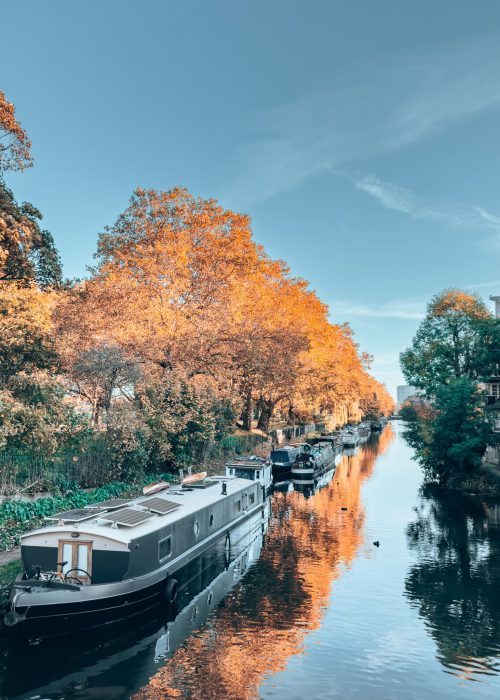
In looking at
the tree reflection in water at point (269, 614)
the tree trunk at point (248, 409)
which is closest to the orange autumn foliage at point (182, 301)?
the tree trunk at point (248, 409)

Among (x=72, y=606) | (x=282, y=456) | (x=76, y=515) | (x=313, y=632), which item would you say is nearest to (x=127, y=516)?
(x=76, y=515)

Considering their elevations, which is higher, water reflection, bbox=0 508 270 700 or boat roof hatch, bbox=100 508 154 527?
boat roof hatch, bbox=100 508 154 527

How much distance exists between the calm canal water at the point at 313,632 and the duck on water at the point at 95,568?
A: 0.73 meters

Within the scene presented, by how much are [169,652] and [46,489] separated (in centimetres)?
1262

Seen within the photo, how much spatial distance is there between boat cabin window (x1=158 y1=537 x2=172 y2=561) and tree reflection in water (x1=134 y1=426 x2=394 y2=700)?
8.14 feet

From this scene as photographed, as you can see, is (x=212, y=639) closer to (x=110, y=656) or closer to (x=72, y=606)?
(x=110, y=656)

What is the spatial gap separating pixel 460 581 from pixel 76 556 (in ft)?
48.3

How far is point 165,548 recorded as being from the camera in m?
18.4

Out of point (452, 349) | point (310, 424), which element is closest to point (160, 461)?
point (452, 349)

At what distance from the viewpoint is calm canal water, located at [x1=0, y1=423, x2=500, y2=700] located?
510 inches

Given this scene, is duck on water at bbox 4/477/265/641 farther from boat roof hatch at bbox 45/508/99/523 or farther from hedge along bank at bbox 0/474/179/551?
hedge along bank at bbox 0/474/179/551

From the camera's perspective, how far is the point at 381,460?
69.6 meters

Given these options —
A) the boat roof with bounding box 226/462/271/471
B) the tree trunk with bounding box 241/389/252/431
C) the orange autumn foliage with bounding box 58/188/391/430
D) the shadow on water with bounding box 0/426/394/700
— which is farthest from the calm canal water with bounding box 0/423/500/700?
the tree trunk with bounding box 241/389/252/431

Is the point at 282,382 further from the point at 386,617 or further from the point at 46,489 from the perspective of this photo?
the point at 386,617
